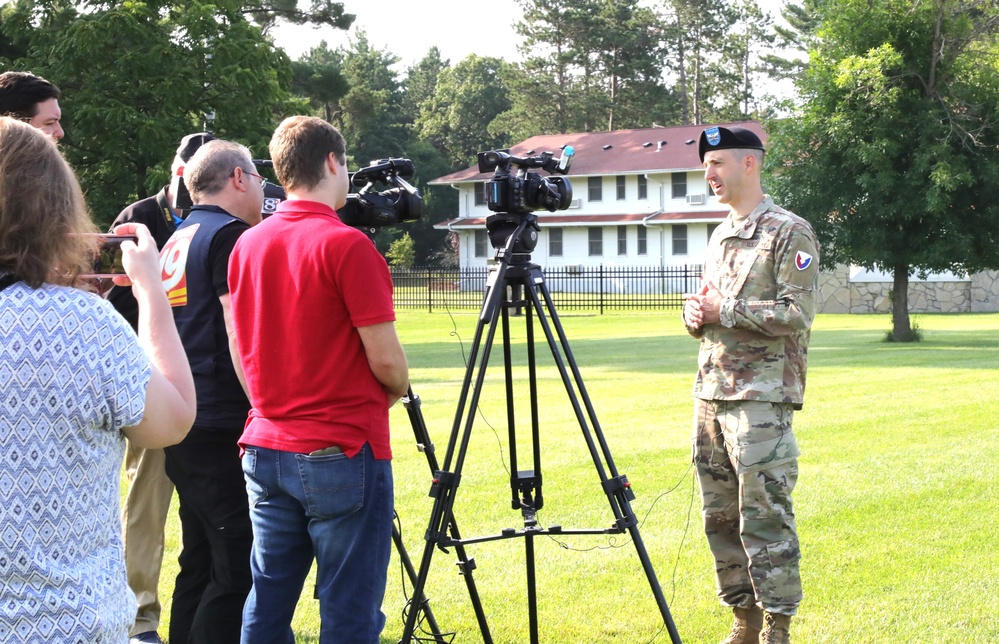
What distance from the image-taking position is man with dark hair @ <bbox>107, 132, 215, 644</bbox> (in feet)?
16.1

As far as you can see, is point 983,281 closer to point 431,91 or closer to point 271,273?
point 271,273

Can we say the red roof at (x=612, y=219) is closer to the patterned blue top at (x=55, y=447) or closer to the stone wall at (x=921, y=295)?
the stone wall at (x=921, y=295)

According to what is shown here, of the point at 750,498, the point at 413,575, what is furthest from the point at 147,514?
the point at 750,498

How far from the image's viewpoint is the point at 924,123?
23031 mm

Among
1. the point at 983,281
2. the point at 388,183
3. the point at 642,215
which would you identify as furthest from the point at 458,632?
the point at 642,215

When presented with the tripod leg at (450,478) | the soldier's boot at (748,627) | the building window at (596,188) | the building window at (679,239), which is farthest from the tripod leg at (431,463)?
the building window at (596,188)

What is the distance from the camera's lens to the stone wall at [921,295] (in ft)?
124

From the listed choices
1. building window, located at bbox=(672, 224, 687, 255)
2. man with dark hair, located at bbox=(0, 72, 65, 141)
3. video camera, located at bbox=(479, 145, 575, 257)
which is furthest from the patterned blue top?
building window, located at bbox=(672, 224, 687, 255)

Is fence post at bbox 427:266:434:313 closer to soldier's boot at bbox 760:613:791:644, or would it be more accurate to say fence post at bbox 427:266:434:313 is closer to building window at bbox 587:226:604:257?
building window at bbox 587:226:604:257

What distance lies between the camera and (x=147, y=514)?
198 inches

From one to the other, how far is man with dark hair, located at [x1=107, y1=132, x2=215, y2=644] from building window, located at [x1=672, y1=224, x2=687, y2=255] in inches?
1801

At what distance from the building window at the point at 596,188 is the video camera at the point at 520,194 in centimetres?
4853

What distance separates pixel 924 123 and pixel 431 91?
2703 inches

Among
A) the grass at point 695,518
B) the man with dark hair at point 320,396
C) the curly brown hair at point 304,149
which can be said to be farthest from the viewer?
the grass at point 695,518
